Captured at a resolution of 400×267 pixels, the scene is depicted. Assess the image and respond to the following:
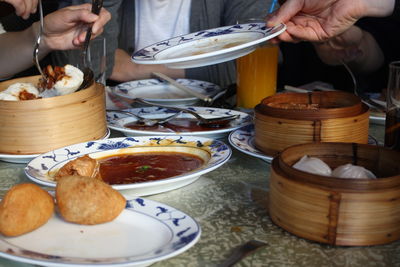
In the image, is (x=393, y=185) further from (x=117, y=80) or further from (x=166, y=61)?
(x=117, y=80)

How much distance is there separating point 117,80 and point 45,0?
1.40m

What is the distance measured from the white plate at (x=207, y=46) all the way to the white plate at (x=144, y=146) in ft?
0.81

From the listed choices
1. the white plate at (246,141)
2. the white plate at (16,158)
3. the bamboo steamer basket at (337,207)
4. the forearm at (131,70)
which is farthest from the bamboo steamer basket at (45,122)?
the forearm at (131,70)

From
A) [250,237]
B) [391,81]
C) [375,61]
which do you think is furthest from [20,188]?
[375,61]

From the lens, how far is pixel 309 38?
2088 mm

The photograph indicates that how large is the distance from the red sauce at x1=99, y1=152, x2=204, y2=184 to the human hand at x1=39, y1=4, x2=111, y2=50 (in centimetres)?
82

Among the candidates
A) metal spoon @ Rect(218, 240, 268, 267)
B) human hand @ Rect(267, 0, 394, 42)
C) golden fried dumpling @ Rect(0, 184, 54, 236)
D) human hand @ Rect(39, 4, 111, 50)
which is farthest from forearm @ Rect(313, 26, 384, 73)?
golden fried dumpling @ Rect(0, 184, 54, 236)

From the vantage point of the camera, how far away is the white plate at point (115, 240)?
847 millimetres

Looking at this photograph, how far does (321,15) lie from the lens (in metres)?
2.09

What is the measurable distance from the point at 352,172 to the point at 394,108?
16.0 inches

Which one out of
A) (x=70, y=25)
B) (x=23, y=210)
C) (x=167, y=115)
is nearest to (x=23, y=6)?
(x=70, y=25)

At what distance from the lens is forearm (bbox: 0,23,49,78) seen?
2.64 m

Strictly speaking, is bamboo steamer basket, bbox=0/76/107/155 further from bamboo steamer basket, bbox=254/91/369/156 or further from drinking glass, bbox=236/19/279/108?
drinking glass, bbox=236/19/279/108

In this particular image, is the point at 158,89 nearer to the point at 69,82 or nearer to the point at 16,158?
the point at 69,82
